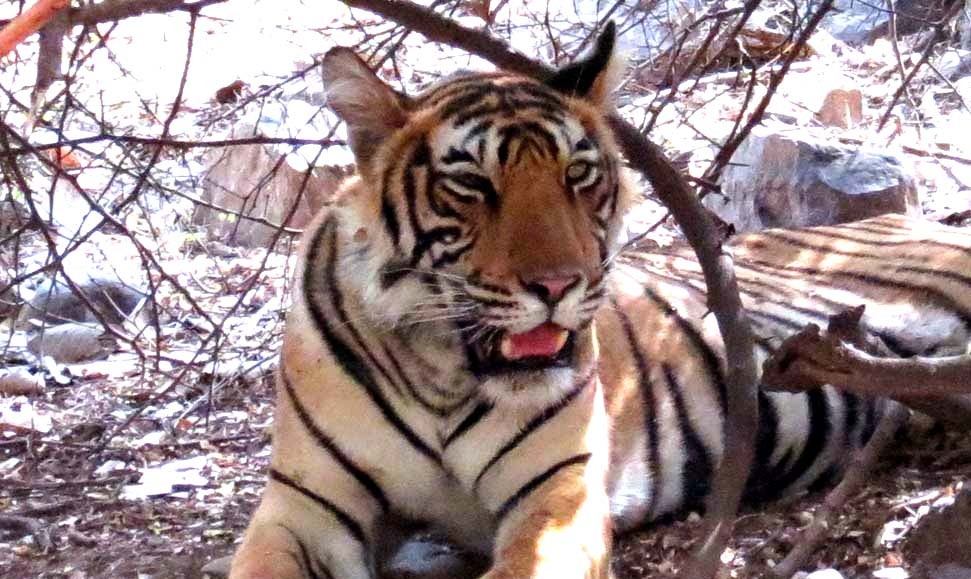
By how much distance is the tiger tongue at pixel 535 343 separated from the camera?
238 cm

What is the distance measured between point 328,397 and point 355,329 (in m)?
0.15

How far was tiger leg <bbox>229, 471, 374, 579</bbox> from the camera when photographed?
103 inches

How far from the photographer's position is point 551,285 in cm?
225

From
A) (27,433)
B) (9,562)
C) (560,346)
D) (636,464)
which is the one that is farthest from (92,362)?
(560,346)

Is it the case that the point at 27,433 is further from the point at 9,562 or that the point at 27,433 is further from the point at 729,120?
the point at 729,120

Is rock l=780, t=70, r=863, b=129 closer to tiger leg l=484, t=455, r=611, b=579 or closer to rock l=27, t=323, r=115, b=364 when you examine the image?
rock l=27, t=323, r=115, b=364

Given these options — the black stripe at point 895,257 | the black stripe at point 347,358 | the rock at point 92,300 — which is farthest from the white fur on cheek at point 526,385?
the rock at point 92,300

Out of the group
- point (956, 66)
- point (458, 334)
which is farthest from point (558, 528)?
point (956, 66)

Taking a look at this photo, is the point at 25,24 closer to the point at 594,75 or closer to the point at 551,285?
the point at 551,285

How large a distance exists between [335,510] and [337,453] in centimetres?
12

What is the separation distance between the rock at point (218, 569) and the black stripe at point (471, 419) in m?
0.66

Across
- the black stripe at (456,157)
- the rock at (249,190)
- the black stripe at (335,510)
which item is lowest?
the black stripe at (335,510)

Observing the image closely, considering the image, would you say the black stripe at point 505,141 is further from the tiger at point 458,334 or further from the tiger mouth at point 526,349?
the tiger mouth at point 526,349

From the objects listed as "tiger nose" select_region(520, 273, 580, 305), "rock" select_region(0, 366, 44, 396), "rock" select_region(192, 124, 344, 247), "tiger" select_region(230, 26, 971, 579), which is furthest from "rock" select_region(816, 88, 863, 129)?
"tiger nose" select_region(520, 273, 580, 305)
